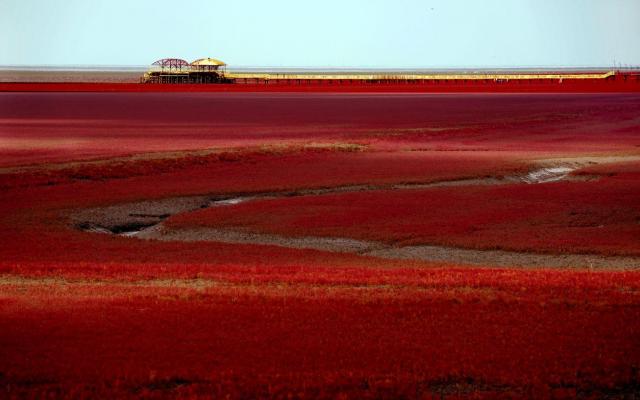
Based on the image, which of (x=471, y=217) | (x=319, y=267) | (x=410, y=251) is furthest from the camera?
(x=471, y=217)

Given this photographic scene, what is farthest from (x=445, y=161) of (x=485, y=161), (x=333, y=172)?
(x=333, y=172)

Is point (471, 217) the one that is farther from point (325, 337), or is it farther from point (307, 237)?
point (325, 337)

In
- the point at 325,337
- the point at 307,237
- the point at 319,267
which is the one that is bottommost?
the point at 307,237

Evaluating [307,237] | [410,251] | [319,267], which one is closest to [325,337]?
[319,267]

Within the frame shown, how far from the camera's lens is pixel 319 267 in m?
20.8

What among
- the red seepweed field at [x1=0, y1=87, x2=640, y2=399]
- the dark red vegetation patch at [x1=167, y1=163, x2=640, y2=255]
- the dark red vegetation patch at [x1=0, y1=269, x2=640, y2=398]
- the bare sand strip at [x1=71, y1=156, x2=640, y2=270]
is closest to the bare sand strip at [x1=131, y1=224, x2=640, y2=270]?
the bare sand strip at [x1=71, y1=156, x2=640, y2=270]

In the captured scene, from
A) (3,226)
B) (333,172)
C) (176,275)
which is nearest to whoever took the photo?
(176,275)

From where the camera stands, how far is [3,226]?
2722 centimetres

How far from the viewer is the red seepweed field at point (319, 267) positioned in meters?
12.0

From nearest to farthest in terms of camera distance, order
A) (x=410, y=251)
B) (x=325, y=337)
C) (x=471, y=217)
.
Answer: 1. (x=325, y=337)
2. (x=410, y=251)
3. (x=471, y=217)

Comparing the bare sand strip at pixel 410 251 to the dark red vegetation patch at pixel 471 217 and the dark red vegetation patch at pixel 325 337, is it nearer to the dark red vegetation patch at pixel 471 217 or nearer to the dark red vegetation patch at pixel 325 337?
the dark red vegetation patch at pixel 471 217

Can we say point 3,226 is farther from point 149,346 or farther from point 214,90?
point 214,90

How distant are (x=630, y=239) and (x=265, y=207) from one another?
12.1m

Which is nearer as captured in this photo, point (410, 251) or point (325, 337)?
point (325, 337)
